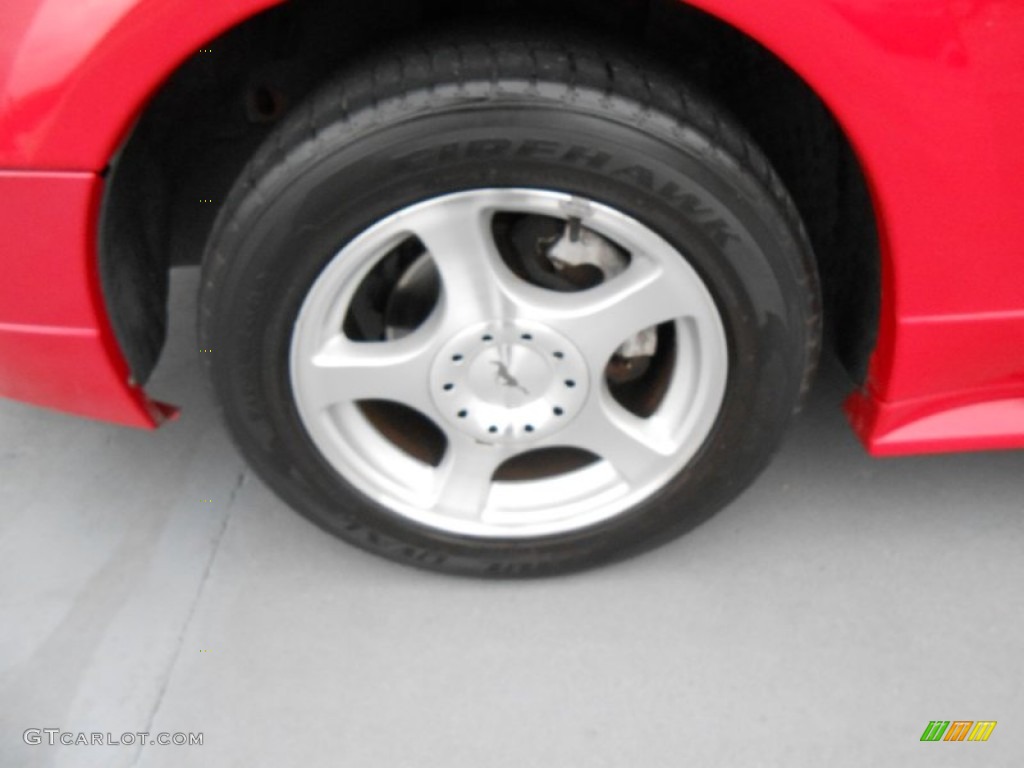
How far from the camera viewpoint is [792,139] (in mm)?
1478

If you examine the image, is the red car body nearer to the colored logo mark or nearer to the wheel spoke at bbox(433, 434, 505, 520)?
the colored logo mark

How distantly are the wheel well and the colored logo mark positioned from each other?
1.75ft

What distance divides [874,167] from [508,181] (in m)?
0.47

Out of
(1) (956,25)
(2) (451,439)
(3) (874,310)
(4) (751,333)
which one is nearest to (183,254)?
(2) (451,439)

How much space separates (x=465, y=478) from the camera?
1.48 m

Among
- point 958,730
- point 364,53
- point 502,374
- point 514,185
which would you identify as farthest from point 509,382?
point 958,730

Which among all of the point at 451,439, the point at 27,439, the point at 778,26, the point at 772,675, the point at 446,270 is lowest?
the point at 27,439

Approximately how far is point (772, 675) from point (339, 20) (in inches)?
47.7

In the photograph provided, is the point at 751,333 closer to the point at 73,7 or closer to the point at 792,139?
the point at 792,139

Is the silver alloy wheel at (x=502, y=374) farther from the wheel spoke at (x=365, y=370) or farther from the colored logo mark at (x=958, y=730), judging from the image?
the colored logo mark at (x=958, y=730)

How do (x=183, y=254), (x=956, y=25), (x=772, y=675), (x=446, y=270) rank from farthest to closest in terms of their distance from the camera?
(x=183, y=254) → (x=772, y=675) → (x=446, y=270) → (x=956, y=25)

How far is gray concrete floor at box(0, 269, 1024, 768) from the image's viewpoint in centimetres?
135

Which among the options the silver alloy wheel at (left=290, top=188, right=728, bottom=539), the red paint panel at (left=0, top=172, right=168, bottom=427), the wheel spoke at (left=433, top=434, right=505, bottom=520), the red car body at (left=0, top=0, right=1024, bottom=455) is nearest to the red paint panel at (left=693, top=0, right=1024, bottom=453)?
the red car body at (left=0, top=0, right=1024, bottom=455)

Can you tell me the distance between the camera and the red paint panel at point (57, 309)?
4.00 ft
